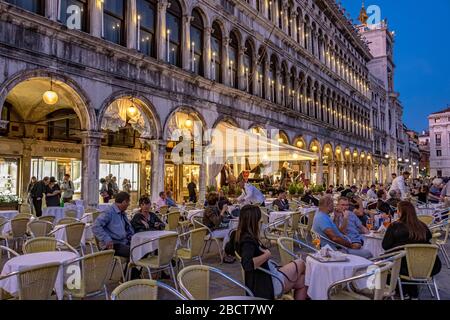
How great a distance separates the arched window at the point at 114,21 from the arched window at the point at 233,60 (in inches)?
278

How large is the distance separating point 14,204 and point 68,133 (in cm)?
606

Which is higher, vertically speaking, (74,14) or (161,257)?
(74,14)

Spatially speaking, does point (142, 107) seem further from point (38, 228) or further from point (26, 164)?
point (38, 228)

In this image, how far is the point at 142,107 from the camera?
14.5 metres

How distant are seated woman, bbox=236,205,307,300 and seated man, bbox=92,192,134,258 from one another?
2.52 metres

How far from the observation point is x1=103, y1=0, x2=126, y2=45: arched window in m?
13.4

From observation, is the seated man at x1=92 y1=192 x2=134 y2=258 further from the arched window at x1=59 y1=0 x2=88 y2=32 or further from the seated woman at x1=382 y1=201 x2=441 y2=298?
the arched window at x1=59 y1=0 x2=88 y2=32

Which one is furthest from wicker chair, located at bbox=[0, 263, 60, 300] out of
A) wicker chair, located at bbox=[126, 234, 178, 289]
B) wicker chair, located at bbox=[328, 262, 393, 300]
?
wicker chair, located at bbox=[328, 262, 393, 300]

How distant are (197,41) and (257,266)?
15.3m

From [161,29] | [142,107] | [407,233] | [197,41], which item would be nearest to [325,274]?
[407,233]

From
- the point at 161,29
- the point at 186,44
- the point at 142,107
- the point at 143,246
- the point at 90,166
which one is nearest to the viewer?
the point at 143,246

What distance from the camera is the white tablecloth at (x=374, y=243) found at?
6.54m
